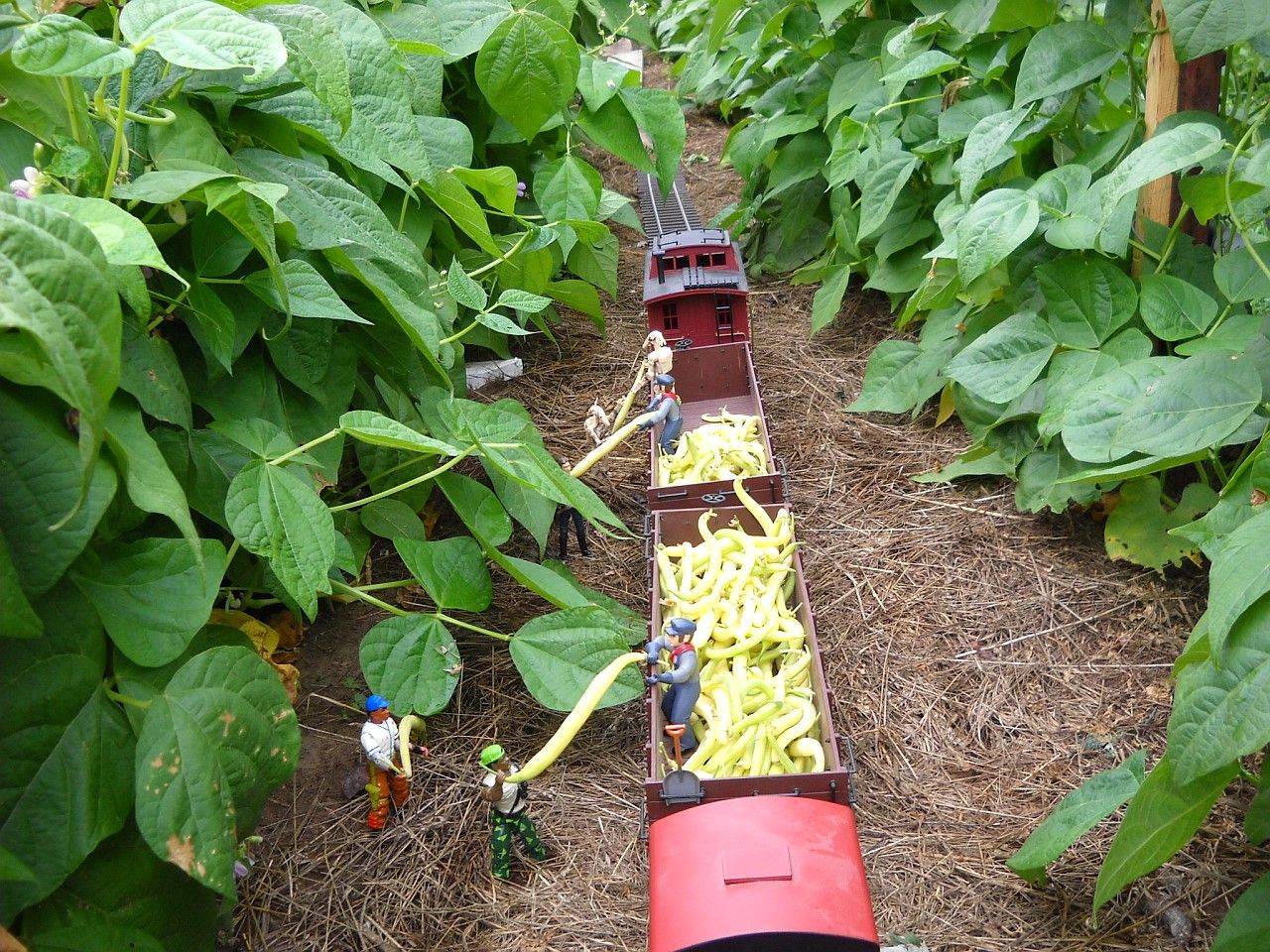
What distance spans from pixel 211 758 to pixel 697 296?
91.9 inches

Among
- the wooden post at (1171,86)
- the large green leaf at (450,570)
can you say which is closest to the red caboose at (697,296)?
the wooden post at (1171,86)

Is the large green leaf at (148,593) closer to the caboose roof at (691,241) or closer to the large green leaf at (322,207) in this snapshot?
the large green leaf at (322,207)

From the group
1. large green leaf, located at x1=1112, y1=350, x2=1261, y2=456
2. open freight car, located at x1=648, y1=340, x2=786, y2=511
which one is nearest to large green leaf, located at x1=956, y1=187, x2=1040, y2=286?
large green leaf, located at x1=1112, y1=350, x2=1261, y2=456

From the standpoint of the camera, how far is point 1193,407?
65.9 inches

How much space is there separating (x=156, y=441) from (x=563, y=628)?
28.4 inches

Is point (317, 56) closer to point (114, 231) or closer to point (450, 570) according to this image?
point (114, 231)

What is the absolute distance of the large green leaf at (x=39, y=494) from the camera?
37.6 inches

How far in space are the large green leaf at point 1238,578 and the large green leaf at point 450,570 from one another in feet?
3.67

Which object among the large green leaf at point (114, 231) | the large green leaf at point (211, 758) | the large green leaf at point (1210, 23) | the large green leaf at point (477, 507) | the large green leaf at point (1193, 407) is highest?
the large green leaf at point (114, 231)

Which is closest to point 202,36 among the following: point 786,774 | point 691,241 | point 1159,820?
point 786,774

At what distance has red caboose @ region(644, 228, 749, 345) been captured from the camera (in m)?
3.11

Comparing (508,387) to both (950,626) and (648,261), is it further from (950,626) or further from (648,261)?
(950,626)

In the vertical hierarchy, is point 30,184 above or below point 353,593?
above

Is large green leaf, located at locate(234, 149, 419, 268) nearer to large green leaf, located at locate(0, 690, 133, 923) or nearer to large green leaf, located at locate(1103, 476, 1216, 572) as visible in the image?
large green leaf, located at locate(0, 690, 133, 923)
